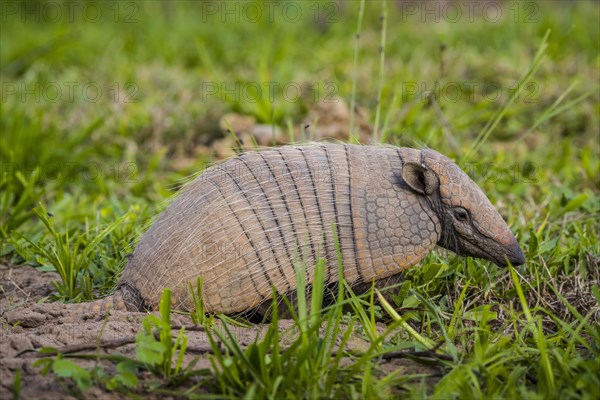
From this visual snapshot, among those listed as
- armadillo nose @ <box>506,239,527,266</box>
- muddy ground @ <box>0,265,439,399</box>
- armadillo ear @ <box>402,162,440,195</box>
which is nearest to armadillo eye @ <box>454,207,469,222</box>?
armadillo ear @ <box>402,162,440,195</box>

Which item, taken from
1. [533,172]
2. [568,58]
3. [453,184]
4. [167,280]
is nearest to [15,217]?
[167,280]

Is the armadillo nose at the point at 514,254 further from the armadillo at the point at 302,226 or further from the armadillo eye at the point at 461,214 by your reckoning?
the armadillo eye at the point at 461,214

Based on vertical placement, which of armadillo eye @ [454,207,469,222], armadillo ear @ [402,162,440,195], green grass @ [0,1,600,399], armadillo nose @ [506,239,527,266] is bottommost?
green grass @ [0,1,600,399]

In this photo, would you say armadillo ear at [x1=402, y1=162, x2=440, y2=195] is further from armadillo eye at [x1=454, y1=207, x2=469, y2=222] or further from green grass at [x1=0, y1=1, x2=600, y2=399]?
green grass at [x1=0, y1=1, x2=600, y2=399]

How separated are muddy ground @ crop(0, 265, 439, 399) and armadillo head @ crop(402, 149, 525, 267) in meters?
0.76

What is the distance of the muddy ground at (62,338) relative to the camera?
9.11 ft

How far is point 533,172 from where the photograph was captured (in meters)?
5.74

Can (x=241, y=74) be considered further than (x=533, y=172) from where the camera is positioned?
Yes

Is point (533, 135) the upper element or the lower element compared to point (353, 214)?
lower

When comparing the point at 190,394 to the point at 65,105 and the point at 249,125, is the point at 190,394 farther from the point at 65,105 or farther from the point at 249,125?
the point at 65,105

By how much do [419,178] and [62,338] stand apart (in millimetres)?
1756

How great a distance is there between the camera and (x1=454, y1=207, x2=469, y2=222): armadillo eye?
11.5 ft

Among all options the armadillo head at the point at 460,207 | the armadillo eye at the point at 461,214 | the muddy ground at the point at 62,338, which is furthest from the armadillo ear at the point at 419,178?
the muddy ground at the point at 62,338

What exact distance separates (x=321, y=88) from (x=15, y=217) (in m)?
3.28
